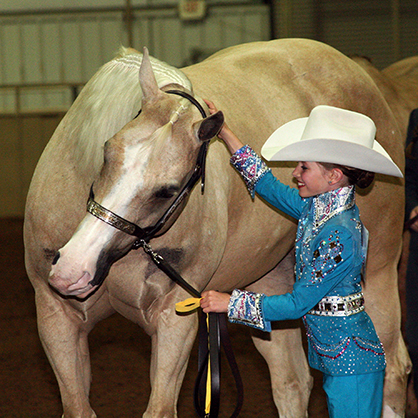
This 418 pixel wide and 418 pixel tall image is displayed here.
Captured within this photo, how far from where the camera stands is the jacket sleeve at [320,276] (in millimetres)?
1661

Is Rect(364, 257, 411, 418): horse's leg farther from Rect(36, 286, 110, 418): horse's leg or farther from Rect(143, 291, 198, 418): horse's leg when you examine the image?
Rect(36, 286, 110, 418): horse's leg

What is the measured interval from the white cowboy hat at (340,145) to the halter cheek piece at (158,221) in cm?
23

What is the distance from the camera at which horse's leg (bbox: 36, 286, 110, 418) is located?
204 cm

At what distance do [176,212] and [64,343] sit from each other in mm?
606

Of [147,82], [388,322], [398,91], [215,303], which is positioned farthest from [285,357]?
[398,91]

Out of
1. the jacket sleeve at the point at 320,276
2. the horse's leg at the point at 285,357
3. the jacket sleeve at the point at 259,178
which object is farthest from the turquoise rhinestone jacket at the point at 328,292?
the horse's leg at the point at 285,357

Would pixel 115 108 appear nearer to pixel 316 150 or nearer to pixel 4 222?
pixel 316 150

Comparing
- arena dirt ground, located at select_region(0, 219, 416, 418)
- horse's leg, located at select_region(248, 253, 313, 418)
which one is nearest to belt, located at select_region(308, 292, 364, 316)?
horse's leg, located at select_region(248, 253, 313, 418)

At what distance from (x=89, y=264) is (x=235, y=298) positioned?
16.0 inches

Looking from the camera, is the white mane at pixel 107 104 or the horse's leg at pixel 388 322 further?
the horse's leg at pixel 388 322

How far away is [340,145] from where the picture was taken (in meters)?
1.68

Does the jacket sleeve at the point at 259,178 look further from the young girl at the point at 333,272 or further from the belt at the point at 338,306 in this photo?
the belt at the point at 338,306

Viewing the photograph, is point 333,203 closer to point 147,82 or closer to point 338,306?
point 338,306

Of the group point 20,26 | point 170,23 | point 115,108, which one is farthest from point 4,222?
point 115,108
